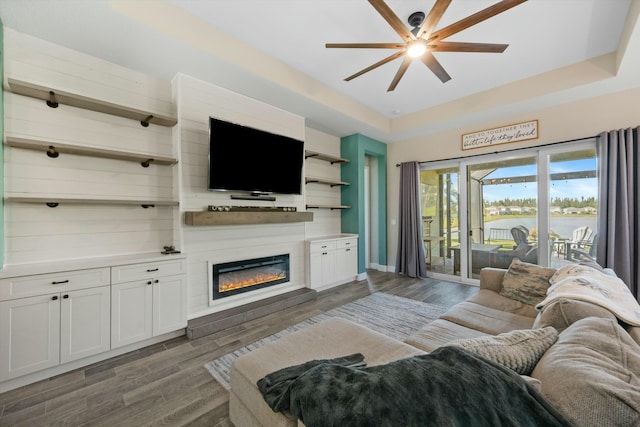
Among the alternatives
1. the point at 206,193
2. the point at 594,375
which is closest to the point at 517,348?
the point at 594,375

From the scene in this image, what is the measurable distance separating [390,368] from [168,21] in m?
3.18

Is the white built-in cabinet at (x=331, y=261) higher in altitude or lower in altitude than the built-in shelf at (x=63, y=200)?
lower

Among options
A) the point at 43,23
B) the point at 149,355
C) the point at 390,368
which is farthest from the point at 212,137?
the point at 390,368

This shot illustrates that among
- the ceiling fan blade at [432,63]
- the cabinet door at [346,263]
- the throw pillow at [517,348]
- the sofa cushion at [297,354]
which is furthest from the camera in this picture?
the cabinet door at [346,263]

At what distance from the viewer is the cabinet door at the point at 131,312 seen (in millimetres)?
2365

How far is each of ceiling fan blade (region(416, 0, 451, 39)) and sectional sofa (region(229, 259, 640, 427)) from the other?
6.94 feet

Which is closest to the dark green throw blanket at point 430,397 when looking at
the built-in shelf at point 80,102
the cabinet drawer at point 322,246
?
the built-in shelf at point 80,102

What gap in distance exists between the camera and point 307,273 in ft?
13.8

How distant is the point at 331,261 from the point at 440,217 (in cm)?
246

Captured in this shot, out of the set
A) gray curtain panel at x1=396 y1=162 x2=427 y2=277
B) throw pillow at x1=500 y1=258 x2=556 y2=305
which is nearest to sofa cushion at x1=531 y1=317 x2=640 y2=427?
throw pillow at x1=500 y1=258 x2=556 y2=305

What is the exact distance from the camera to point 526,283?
8.07 ft

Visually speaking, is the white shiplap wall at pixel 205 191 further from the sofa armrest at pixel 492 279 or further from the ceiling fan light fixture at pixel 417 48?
the sofa armrest at pixel 492 279

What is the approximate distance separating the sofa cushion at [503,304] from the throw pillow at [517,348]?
4.19ft

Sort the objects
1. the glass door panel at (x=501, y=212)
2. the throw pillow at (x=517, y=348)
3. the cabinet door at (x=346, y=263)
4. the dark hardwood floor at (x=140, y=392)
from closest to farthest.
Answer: the throw pillow at (x=517, y=348)
the dark hardwood floor at (x=140, y=392)
the glass door panel at (x=501, y=212)
the cabinet door at (x=346, y=263)
